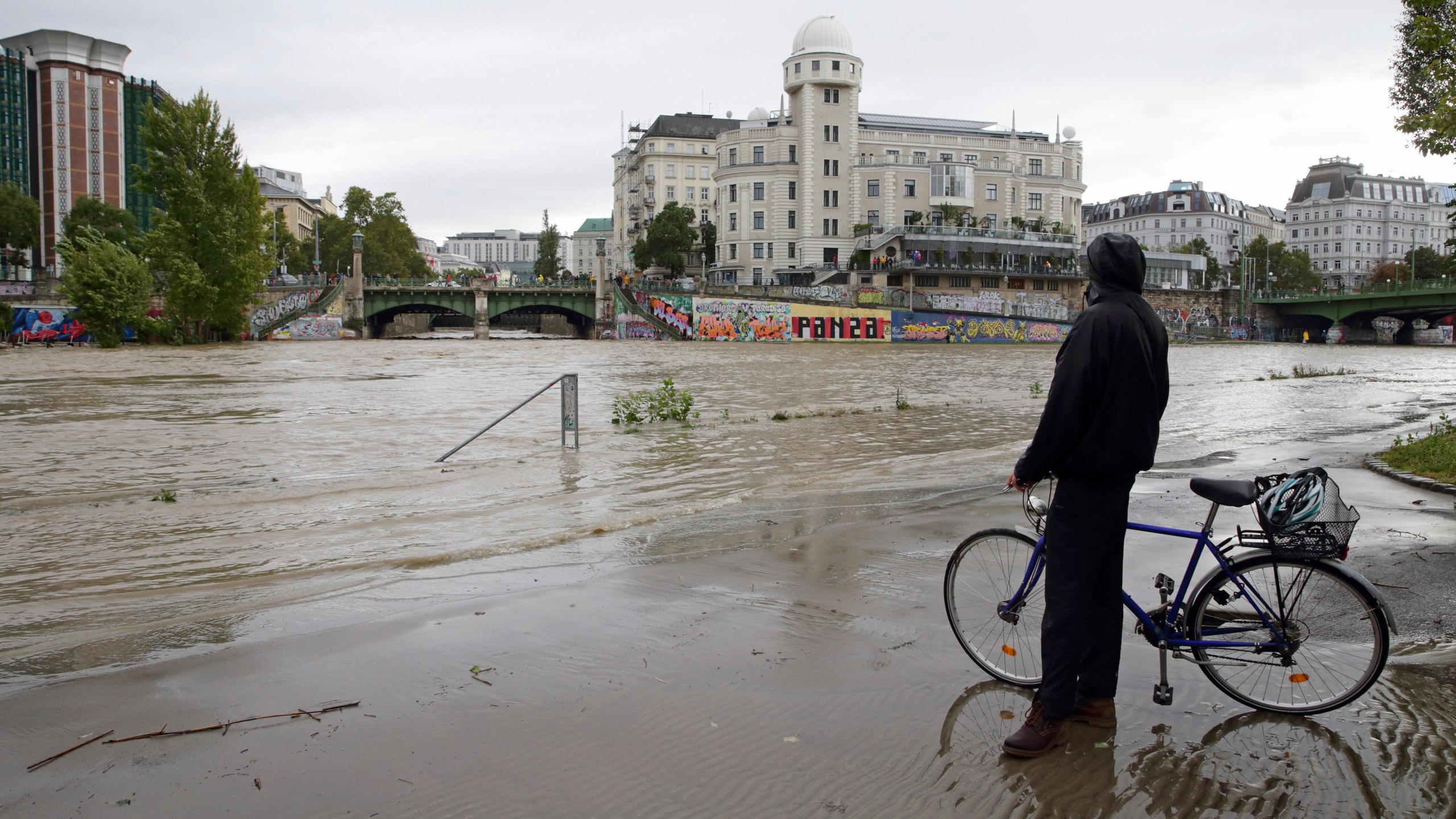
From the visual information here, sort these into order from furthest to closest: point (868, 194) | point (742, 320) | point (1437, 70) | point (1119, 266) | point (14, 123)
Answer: point (14, 123), point (868, 194), point (742, 320), point (1437, 70), point (1119, 266)

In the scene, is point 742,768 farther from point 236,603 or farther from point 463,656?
point 236,603

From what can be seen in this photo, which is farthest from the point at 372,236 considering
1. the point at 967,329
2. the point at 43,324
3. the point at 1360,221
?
the point at 1360,221

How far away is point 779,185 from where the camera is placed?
87.6 meters

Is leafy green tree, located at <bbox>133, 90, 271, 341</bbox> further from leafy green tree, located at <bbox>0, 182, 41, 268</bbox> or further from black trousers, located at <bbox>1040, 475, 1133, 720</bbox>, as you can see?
black trousers, located at <bbox>1040, 475, 1133, 720</bbox>

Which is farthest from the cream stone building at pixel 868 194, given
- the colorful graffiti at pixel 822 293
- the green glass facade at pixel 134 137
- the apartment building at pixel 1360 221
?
the apartment building at pixel 1360 221

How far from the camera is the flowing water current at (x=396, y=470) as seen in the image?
652 centimetres

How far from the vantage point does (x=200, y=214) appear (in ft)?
191

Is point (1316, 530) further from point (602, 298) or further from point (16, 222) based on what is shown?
point (16, 222)

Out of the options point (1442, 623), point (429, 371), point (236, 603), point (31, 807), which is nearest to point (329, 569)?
point (236, 603)

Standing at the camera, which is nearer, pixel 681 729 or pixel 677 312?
pixel 681 729

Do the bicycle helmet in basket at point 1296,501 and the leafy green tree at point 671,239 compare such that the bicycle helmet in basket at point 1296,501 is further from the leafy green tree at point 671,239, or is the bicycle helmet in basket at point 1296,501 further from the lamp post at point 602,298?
the leafy green tree at point 671,239

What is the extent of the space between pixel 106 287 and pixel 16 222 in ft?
123

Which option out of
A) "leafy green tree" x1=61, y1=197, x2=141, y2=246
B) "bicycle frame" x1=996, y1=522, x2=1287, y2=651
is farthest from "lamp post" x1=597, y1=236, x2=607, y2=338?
"bicycle frame" x1=996, y1=522, x2=1287, y2=651

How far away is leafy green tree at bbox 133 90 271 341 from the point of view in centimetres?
5678
